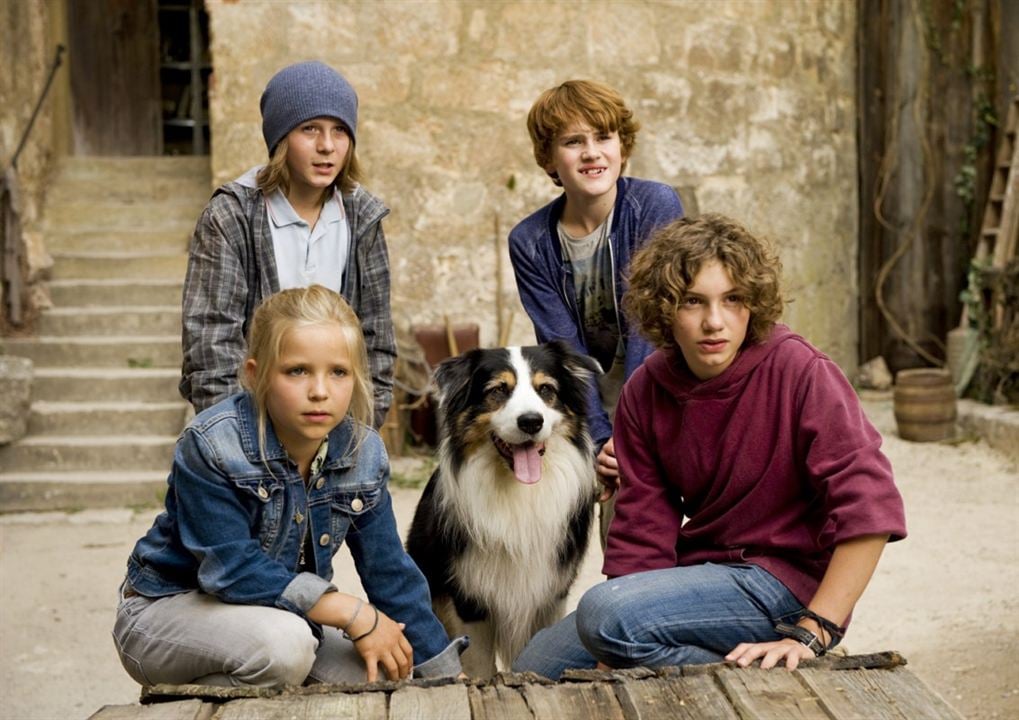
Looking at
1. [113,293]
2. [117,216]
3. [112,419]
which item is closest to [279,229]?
[112,419]

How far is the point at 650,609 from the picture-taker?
2.47 metres

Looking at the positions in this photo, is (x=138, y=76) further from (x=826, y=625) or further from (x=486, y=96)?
(x=826, y=625)

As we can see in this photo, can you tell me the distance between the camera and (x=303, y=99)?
3217 millimetres

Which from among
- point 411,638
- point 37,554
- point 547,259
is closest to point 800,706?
point 411,638

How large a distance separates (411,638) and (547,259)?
1.20 metres

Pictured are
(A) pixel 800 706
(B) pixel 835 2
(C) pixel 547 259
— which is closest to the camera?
(A) pixel 800 706

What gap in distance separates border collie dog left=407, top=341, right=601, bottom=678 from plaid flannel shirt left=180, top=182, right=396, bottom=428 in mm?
260

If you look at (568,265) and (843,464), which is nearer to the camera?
(843,464)

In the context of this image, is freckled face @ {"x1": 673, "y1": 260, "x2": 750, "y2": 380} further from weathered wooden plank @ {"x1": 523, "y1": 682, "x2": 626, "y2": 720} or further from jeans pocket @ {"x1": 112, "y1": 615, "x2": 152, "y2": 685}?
jeans pocket @ {"x1": 112, "y1": 615, "x2": 152, "y2": 685}

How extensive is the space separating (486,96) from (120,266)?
7.43 ft

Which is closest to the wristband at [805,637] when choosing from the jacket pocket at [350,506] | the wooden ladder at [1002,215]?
the jacket pocket at [350,506]

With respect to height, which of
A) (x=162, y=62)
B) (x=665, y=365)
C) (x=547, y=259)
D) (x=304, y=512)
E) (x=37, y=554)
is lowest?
(x=37, y=554)

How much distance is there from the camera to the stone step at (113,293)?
7.32 meters

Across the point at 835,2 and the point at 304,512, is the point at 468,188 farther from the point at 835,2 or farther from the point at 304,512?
the point at 304,512
